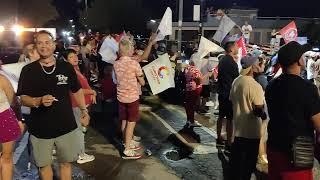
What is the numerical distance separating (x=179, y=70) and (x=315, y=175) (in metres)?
6.57

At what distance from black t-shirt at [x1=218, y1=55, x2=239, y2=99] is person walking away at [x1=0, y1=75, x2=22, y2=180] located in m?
3.39

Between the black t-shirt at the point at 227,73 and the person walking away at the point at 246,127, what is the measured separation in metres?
1.69

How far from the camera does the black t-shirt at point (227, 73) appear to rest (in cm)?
695

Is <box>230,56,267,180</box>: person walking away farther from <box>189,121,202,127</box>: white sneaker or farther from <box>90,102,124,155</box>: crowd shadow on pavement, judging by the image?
<box>189,121,202,127</box>: white sneaker

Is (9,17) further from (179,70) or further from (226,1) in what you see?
(179,70)

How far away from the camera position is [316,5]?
53438 millimetres

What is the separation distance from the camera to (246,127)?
5.16 metres

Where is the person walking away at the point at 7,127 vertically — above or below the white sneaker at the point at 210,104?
above

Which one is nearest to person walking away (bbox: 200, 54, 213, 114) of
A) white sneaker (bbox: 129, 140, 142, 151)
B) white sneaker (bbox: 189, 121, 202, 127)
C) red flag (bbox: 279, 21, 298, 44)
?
white sneaker (bbox: 189, 121, 202, 127)

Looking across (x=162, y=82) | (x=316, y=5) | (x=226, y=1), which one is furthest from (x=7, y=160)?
(x=316, y=5)

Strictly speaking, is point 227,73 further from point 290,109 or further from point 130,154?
point 290,109

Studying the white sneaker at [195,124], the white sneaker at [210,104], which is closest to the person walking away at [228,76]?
the white sneaker at [195,124]

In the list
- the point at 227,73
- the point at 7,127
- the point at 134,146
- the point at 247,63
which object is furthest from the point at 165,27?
the point at 7,127

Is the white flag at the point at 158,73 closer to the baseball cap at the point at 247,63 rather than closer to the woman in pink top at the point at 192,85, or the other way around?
the woman in pink top at the point at 192,85
